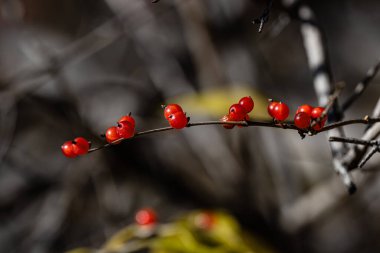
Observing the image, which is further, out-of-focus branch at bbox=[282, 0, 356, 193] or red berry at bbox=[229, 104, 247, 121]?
out-of-focus branch at bbox=[282, 0, 356, 193]

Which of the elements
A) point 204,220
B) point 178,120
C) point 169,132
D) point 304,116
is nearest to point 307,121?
point 304,116

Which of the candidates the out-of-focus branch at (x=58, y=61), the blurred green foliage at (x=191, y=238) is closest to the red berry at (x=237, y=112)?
the blurred green foliage at (x=191, y=238)

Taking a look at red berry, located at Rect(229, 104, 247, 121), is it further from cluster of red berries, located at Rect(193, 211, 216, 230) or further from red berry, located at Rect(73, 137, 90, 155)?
cluster of red berries, located at Rect(193, 211, 216, 230)

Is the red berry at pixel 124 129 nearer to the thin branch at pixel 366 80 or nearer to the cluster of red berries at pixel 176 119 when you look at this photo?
the cluster of red berries at pixel 176 119

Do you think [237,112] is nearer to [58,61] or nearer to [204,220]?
[204,220]

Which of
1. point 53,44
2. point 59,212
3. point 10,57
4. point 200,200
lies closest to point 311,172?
point 200,200

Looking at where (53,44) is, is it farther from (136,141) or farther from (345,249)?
(345,249)

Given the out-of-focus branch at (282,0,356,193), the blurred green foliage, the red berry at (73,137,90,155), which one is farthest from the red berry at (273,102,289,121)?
the blurred green foliage
